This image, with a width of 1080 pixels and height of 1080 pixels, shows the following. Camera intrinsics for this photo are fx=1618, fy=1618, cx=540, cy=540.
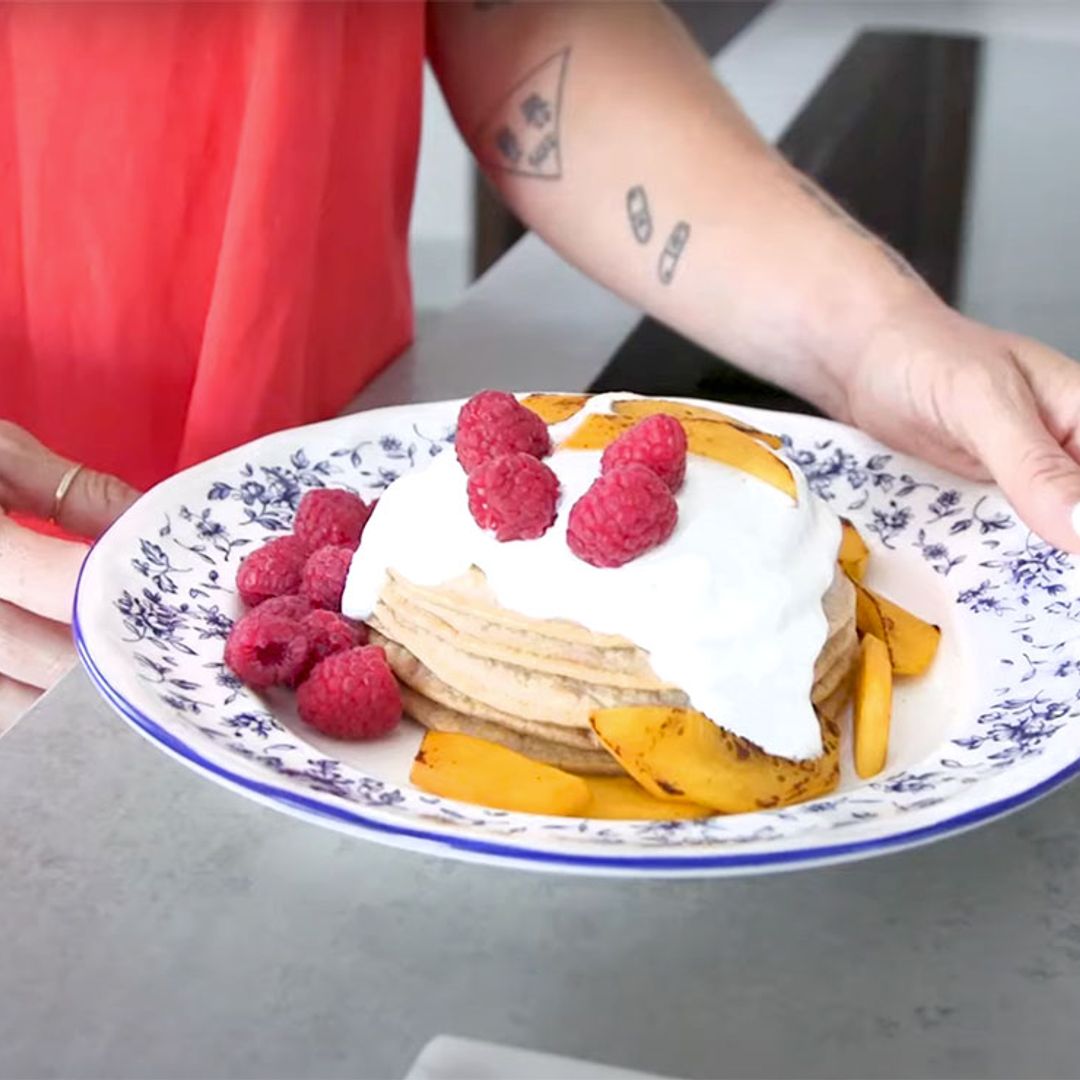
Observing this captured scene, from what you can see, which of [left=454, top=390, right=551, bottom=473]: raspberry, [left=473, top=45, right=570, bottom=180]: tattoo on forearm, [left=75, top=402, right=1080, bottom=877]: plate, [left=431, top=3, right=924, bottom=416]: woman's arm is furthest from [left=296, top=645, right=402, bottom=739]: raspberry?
[left=473, top=45, right=570, bottom=180]: tattoo on forearm

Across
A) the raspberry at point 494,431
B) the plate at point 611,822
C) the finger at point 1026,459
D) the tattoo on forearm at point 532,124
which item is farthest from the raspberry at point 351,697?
the tattoo on forearm at point 532,124

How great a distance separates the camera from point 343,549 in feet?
2.83

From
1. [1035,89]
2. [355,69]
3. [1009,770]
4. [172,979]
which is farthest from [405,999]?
[1035,89]

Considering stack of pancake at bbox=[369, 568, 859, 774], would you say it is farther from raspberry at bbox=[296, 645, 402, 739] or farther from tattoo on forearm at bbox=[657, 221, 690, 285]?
tattoo on forearm at bbox=[657, 221, 690, 285]

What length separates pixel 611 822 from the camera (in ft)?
2.19

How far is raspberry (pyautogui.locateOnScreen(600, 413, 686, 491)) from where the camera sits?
0.77 metres

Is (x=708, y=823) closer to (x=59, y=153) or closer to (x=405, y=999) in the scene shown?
(x=405, y=999)

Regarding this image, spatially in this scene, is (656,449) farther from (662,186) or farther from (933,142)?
(933,142)

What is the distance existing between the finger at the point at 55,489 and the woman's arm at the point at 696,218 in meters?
0.48

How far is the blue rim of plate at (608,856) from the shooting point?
0.61 meters

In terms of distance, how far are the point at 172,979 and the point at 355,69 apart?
765 mm

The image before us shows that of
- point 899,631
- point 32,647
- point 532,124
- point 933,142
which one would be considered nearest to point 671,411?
point 899,631

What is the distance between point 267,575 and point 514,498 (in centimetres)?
16

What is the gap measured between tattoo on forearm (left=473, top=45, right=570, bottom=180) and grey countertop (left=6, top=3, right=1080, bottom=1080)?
0.71 metres
